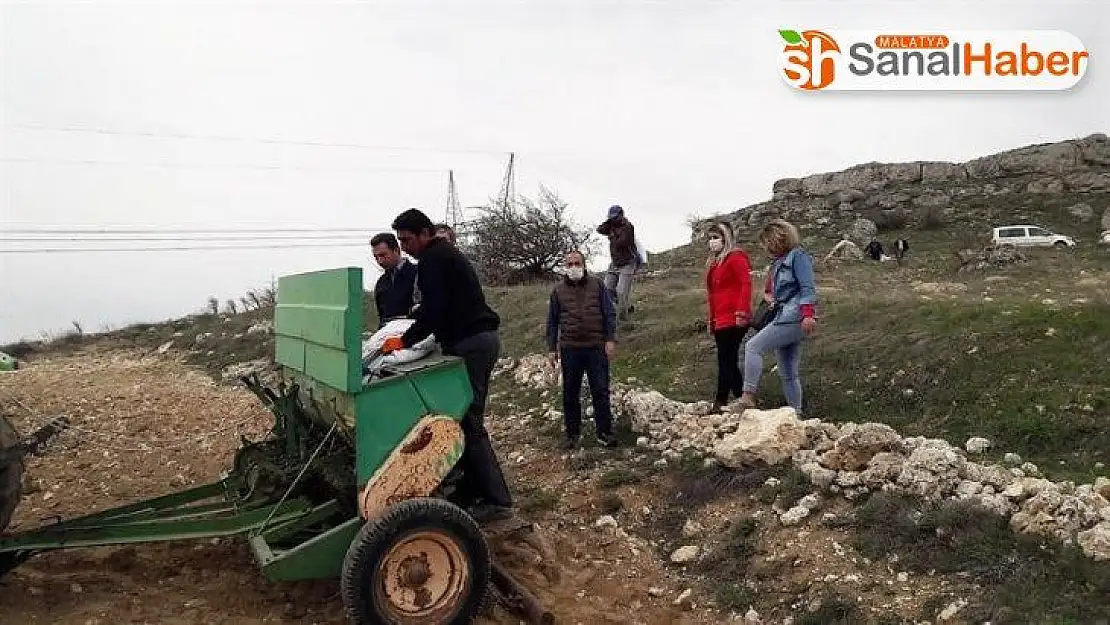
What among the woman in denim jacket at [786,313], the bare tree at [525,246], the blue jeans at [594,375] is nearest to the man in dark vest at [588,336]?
the blue jeans at [594,375]

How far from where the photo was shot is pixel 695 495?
17.4 ft

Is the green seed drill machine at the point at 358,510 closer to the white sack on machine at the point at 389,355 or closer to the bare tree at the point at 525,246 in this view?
the white sack on machine at the point at 389,355

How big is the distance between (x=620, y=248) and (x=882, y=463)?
5154mm

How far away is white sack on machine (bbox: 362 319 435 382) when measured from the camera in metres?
4.02

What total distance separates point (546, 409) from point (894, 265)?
12.2 m

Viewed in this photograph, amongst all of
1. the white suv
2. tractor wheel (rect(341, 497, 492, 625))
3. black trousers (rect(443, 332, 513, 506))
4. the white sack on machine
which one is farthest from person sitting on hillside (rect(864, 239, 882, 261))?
tractor wheel (rect(341, 497, 492, 625))

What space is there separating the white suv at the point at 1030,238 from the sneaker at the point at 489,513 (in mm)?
18838

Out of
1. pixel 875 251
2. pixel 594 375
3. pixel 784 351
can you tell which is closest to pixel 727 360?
pixel 784 351

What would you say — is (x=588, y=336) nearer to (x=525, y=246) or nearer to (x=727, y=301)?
(x=727, y=301)

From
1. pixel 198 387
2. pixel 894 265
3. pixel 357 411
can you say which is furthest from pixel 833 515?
pixel 894 265

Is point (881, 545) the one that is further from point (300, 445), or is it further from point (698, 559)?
point (300, 445)

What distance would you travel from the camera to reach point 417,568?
3.71 m

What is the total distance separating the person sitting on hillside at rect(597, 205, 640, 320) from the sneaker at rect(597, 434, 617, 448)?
9.35 ft

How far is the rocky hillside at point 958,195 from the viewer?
23.2 meters
